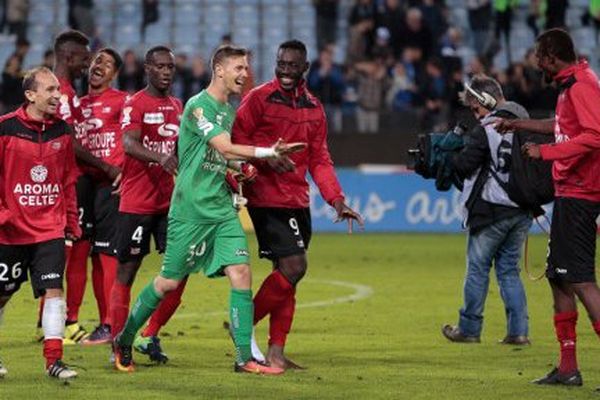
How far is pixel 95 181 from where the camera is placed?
12.8 m

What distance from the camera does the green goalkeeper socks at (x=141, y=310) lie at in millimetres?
10445

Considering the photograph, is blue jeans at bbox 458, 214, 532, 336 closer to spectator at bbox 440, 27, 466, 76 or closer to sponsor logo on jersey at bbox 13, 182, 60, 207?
sponsor logo on jersey at bbox 13, 182, 60, 207

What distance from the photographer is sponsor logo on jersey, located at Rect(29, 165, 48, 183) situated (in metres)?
10.2

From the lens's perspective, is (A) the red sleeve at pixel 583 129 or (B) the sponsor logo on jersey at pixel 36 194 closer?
(A) the red sleeve at pixel 583 129

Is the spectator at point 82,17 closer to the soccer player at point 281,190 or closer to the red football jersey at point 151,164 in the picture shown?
the red football jersey at point 151,164

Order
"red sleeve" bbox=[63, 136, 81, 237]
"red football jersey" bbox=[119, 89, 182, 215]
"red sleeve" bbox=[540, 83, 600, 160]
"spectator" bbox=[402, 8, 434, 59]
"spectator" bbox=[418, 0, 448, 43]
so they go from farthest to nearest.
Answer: "spectator" bbox=[418, 0, 448, 43] → "spectator" bbox=[402, 8, 434, 59] → "red football jersey" bbox=[119, 89, 182, 215] → "red sleeve" bbox=[63, 136, 81, 237] → "red sleeve" bbox=[540, 83, 600, 160]

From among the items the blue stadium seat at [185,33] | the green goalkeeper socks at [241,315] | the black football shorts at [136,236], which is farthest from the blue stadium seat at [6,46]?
the green goalkeeper socks at [241,315]

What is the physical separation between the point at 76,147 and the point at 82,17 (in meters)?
19.3

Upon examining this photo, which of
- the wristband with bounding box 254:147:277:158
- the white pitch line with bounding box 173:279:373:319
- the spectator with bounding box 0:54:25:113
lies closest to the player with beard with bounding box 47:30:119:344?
the white pitch line with bounding box 173:279:373:319

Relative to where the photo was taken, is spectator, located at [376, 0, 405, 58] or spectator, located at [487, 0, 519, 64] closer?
spectator, located at [376, 0, 405, 58]

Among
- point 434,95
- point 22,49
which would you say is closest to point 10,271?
point 434,95

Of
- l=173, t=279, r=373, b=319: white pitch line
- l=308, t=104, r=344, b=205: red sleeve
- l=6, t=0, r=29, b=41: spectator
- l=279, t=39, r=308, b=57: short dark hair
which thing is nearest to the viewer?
l=279, t=39, r=308, b=57: short dark hair

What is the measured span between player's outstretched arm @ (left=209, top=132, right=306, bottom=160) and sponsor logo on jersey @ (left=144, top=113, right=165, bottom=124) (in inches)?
53.9

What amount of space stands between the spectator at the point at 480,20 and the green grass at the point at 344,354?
13.2 metres
